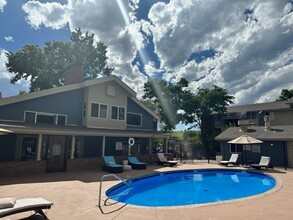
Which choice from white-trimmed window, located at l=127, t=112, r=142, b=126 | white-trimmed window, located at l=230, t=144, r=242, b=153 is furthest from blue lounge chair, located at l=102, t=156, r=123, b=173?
white-trimmed window, located at l=230, t=144, r=242, b=153

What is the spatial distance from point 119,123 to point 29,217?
15474mm

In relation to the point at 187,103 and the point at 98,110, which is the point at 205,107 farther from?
the point at 98,110

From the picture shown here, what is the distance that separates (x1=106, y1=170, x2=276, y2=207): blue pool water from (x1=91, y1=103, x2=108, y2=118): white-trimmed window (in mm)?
7917

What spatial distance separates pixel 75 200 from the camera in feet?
27.3

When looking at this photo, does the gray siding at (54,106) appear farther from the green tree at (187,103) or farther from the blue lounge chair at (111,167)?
the green tree at (187,103)

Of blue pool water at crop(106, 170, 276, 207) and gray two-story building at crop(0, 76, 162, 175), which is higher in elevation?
gray two-story building at crop(0, 76, 162, 175)

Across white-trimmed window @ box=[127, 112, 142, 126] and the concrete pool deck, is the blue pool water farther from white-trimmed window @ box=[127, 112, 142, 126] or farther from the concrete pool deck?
white-trimmed window @ box=[127, 112, 142, 126]

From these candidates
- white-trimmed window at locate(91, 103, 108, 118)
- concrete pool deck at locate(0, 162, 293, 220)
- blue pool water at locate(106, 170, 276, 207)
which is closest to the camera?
concrete pool deck at locate(0, 162, 293, 220)

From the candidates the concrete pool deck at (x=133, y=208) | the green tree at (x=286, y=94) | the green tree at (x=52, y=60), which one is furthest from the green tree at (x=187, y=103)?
the concrete pool deck at (x=133, y=208)

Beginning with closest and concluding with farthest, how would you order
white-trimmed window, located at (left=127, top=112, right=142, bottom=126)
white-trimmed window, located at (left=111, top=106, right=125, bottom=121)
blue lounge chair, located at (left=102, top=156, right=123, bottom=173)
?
blue lounge chair, located at (left=102, top=156, right=123, bottom=173) < white-trimmed window, located at (left=111, top=106, right=125, bottom=121) < white-trimmed window, located at (left=127, top=112, right=142, bottom=126)

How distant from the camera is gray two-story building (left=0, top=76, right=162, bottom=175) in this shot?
1465 cm

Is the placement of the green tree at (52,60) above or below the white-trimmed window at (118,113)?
above

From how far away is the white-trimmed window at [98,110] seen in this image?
19886 mm

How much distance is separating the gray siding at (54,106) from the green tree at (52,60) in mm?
15256
